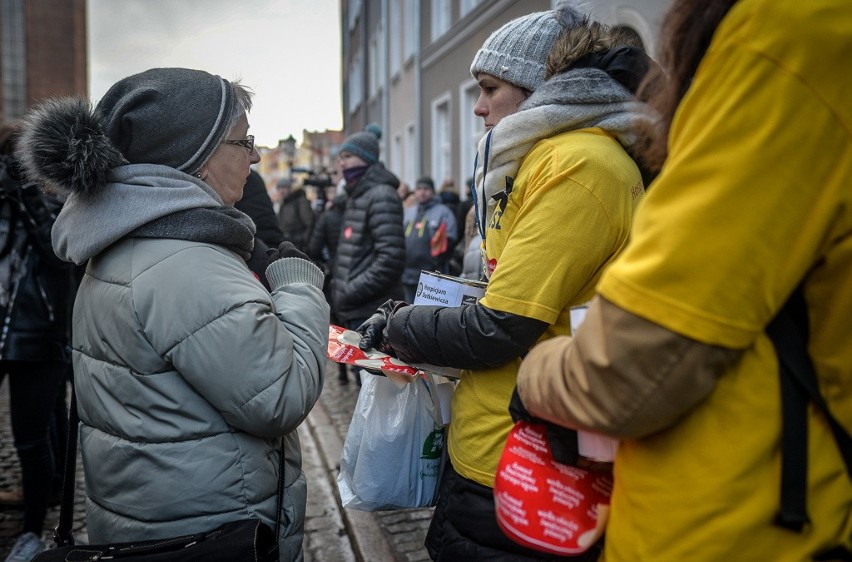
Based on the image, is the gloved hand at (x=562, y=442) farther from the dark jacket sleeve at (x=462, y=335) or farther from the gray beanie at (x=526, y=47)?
the gray beanie at (x=526, y=47)

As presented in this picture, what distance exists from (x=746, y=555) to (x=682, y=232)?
17.0 inches

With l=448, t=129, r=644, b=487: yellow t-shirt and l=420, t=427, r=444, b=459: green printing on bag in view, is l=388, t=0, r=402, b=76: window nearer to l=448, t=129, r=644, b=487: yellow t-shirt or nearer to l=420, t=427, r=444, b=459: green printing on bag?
l=420, t=427, r=444, b=459: green printing on bag

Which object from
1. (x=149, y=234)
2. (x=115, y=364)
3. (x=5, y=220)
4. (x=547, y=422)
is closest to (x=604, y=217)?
(x=547, y=422)

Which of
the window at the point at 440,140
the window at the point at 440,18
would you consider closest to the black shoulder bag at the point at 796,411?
the window at the point at 440,140

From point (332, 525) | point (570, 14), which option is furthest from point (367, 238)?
point (570, 14)

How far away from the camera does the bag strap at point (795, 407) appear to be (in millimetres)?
891

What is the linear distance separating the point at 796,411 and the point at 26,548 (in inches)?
132

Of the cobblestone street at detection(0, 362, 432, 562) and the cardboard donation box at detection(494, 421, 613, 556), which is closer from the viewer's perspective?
the cardboard donation box at detection(494, 421, 613, 556)

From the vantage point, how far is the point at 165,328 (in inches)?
61.3

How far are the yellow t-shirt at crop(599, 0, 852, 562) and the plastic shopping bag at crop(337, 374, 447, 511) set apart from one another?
3.38 ft

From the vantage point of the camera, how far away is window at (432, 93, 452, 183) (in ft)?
51.2

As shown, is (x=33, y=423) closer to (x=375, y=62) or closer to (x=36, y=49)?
(x=375, y=62)

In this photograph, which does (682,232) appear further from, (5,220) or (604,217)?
(5,220)

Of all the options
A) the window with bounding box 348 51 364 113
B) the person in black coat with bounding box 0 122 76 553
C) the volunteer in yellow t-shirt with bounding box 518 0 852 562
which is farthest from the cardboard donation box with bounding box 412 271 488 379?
the window with bounding box 348 51 364 113
